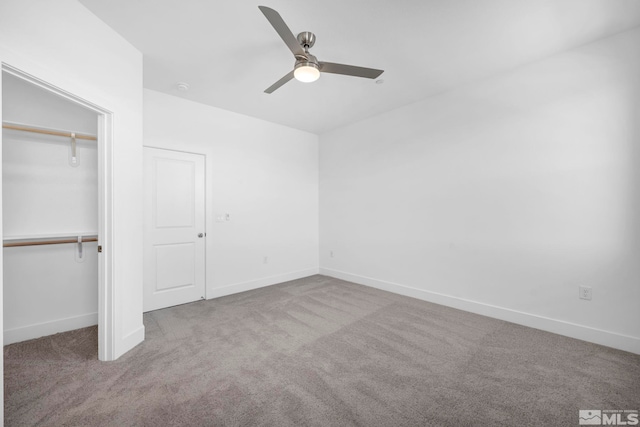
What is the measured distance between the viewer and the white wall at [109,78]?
1.61 meters

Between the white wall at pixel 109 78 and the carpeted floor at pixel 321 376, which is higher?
the white wall at pixel 109 78

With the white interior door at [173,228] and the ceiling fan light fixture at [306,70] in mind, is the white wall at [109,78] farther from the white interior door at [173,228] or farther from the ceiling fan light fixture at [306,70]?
the ceiling fan light fixture at [306,70]

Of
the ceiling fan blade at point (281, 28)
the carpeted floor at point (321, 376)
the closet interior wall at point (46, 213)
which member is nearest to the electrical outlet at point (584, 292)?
the carpeted floor at point (321, 376)

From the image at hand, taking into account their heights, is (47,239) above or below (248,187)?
below

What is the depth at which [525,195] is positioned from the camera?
115 inches

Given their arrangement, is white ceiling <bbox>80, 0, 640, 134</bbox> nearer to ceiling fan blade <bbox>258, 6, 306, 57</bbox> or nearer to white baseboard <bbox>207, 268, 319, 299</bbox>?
ceiling fan blade <bbox>258, 6, 306, 57</bbox>

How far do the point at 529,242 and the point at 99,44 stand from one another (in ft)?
14.7

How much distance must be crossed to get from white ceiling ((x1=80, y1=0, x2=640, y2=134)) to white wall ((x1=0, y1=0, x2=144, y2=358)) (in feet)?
0.68

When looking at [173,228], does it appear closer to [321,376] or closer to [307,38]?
[321,376]

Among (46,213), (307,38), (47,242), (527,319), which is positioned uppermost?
(307,38)

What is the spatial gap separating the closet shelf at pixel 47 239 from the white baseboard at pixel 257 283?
1.59 meters

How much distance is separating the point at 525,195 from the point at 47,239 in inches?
199

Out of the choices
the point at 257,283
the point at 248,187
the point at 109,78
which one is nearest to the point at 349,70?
the point at 109,78

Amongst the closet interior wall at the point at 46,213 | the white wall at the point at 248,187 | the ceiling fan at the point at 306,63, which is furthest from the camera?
the white wall at the point at 248,187
